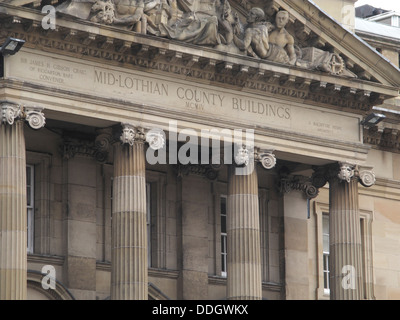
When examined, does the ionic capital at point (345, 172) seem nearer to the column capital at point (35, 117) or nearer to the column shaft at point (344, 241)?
the column shaft at point (344, 241)

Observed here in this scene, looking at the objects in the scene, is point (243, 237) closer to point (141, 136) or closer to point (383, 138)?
point (141, 136)

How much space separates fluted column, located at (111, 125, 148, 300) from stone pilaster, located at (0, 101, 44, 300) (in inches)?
115

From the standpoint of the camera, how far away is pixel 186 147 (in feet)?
149

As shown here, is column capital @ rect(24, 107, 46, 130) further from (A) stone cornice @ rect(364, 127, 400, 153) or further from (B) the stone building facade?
(A) stone cornice @ rect(364, 127, 400, 153)

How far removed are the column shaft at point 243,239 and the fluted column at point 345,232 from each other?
2.90 metres

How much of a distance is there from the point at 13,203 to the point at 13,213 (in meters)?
0.27

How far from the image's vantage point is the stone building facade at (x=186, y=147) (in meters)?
40.8

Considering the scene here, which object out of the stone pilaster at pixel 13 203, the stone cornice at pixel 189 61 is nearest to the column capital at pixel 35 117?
the stone pilaster at pixel 13 203

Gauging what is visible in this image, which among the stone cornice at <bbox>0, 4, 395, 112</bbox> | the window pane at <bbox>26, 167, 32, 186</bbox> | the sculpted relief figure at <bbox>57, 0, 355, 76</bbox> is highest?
the sculpted relief figure at <bbox>57, 0, 355, 76</bbox>

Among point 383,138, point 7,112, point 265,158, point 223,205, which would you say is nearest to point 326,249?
point 383,138

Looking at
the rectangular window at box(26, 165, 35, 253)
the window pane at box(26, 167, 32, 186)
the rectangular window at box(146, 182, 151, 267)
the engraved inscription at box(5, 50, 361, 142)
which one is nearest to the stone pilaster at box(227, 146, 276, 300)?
the engraved inscription at box(5, 50, 361, 142)

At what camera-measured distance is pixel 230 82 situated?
145 feet

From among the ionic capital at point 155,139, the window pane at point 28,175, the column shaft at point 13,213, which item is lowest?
the column shaft at point 13,213

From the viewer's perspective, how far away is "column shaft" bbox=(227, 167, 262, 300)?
143ft
